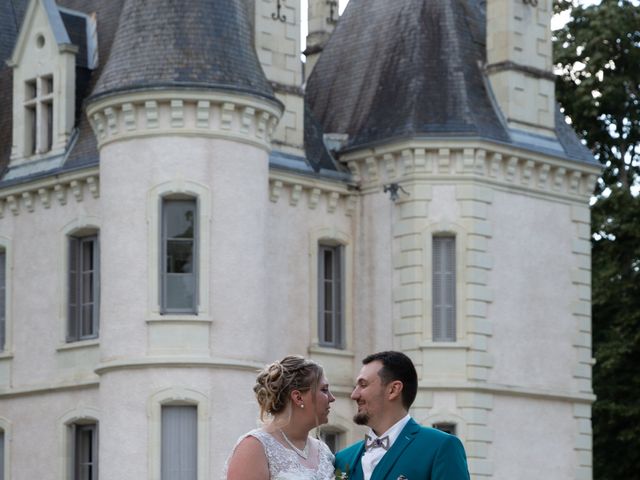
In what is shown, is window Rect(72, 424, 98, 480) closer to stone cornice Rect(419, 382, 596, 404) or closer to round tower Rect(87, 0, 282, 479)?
round tower Rect(87, 0, 282, 479)

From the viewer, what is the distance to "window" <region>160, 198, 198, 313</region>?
32.2 metres

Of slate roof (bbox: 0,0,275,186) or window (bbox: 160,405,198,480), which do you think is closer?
window (bbox: 160,405,198,480)

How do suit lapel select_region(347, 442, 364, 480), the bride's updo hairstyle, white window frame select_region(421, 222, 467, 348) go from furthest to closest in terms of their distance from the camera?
white window frame select_region(421, 222, 467, 348), suit lapel select_region(347, 442, 364, 480), the bride's updo hairstyle

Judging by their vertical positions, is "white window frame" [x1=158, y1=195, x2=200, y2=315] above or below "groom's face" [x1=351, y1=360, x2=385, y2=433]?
above

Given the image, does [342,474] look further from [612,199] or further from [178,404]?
[612,199]

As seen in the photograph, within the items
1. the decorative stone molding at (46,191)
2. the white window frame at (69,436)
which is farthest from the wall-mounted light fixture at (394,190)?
the white window frame at (69,436)

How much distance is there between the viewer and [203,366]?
31875 mm

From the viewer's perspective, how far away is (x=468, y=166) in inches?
1364

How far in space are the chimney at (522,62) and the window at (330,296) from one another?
424cm

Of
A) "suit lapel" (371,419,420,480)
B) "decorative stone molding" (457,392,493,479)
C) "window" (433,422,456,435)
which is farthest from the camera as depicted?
"window" (433,422,456,435)

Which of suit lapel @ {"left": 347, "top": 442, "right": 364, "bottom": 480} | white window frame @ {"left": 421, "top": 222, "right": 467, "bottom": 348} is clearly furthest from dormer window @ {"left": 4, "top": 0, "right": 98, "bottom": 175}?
suit lapel @ {"left": 347, "top": 442, "right": 364, "bottom": 480}

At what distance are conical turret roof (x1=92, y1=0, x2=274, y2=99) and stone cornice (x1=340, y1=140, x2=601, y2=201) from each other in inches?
124

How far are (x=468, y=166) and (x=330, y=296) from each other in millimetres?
3681

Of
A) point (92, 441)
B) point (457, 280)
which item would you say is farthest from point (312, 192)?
point (92, 441)
